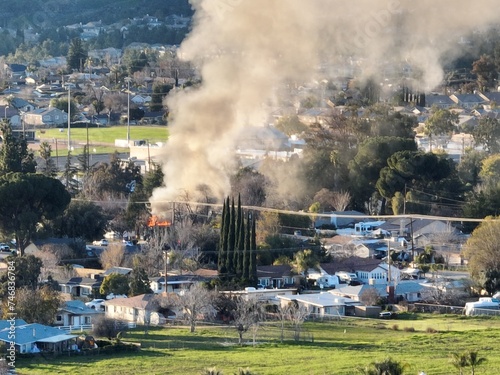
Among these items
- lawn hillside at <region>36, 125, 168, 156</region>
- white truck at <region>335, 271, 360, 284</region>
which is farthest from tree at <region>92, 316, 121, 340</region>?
lawn hillside at <region>36, 125, 168, 156</region>

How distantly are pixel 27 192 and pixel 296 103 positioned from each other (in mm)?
34733

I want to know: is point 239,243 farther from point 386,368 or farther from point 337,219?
point 386,368

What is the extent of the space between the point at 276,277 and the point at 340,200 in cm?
940

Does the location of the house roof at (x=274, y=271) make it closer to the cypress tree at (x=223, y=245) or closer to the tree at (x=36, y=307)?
the cypress tree at (x=223, y=245)

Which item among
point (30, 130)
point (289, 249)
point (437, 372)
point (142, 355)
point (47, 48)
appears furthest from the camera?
point (47, 48)

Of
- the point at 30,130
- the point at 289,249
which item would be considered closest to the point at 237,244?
the point at 289,249

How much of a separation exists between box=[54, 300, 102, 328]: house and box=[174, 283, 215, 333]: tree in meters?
1.71

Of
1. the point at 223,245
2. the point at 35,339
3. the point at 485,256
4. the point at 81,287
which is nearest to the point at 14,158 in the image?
the point at 81,287

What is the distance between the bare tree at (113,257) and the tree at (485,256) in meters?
8.17

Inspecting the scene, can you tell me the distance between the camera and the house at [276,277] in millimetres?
38812

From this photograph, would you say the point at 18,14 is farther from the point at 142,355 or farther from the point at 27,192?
the point at 142,355

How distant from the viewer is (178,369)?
29.0 metres

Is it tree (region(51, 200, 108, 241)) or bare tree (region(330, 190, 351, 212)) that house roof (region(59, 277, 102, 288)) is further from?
bare tree (region(330, 190, 351, 212))

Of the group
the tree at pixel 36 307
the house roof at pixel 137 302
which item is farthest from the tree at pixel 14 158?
the tree at pixel 36 307
